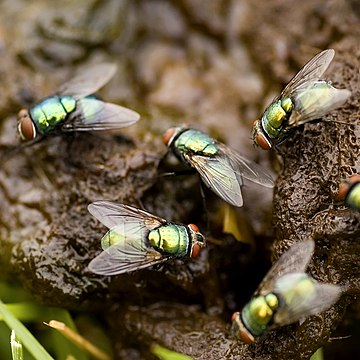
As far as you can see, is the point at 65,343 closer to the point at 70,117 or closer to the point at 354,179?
the point at 70,117

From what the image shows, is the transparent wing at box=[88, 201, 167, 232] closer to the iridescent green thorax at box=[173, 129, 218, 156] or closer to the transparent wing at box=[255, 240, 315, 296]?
the iridescent green thorax at box=[173, 129, 218, 156]

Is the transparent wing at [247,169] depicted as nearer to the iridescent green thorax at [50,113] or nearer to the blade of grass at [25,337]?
the iridescent green thorax at [50,113]

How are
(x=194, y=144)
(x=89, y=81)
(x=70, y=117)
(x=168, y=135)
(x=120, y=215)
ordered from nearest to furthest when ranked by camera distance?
(x=120, y=215) < (x=194, y=144) < (x=168, y=135) < (x=70, y=117) < (x=89, y=81)

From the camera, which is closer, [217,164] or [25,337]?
[25,337]

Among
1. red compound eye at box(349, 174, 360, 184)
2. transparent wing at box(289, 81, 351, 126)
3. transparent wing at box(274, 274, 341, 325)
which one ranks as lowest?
transparent wing at box(274, 274, 341, 325)

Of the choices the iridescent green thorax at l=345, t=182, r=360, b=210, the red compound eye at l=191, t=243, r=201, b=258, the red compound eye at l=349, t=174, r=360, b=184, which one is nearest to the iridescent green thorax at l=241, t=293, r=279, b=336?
the red compound eye at l=191, t=243, r=201, b=258

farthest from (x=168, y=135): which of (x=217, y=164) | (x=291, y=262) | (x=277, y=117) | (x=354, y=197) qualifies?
(x=354, y=197)

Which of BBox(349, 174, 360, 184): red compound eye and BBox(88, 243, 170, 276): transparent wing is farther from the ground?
BBox(349, 174, 360, 184): red compound eye
